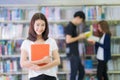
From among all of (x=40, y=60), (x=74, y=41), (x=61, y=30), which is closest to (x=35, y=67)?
(x=40, y=60)

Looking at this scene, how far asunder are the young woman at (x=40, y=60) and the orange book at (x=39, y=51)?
0.14ft

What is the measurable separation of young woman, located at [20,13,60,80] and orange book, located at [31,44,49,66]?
4cm

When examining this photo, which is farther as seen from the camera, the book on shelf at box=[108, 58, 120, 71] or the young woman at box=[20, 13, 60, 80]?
the book on shelf at box=[108, 58, 120, 71]

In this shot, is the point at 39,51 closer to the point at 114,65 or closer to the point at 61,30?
the point at 61,30

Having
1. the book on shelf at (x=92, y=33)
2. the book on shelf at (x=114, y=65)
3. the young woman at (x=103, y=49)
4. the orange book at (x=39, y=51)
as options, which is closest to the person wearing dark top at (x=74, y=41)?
the book on shelf at (x=92, y=33)

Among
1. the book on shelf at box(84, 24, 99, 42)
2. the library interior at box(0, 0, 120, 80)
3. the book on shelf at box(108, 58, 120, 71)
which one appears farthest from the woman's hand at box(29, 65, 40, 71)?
the book on shelf at box(108, 58, 120, 71)

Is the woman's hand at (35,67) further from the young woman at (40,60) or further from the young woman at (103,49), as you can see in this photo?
the young woman at (103,49)

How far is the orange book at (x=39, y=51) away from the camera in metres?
2.29

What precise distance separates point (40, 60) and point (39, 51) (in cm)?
9

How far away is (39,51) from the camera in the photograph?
2293 millimetres

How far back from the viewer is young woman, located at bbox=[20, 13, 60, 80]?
89.5 inches

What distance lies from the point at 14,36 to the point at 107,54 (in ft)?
6.10

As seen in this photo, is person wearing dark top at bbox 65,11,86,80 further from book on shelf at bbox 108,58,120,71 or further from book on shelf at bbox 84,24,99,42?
book on shelf at bbox 108,58,120,71

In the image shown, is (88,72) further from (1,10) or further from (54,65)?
Result: (54,65)
